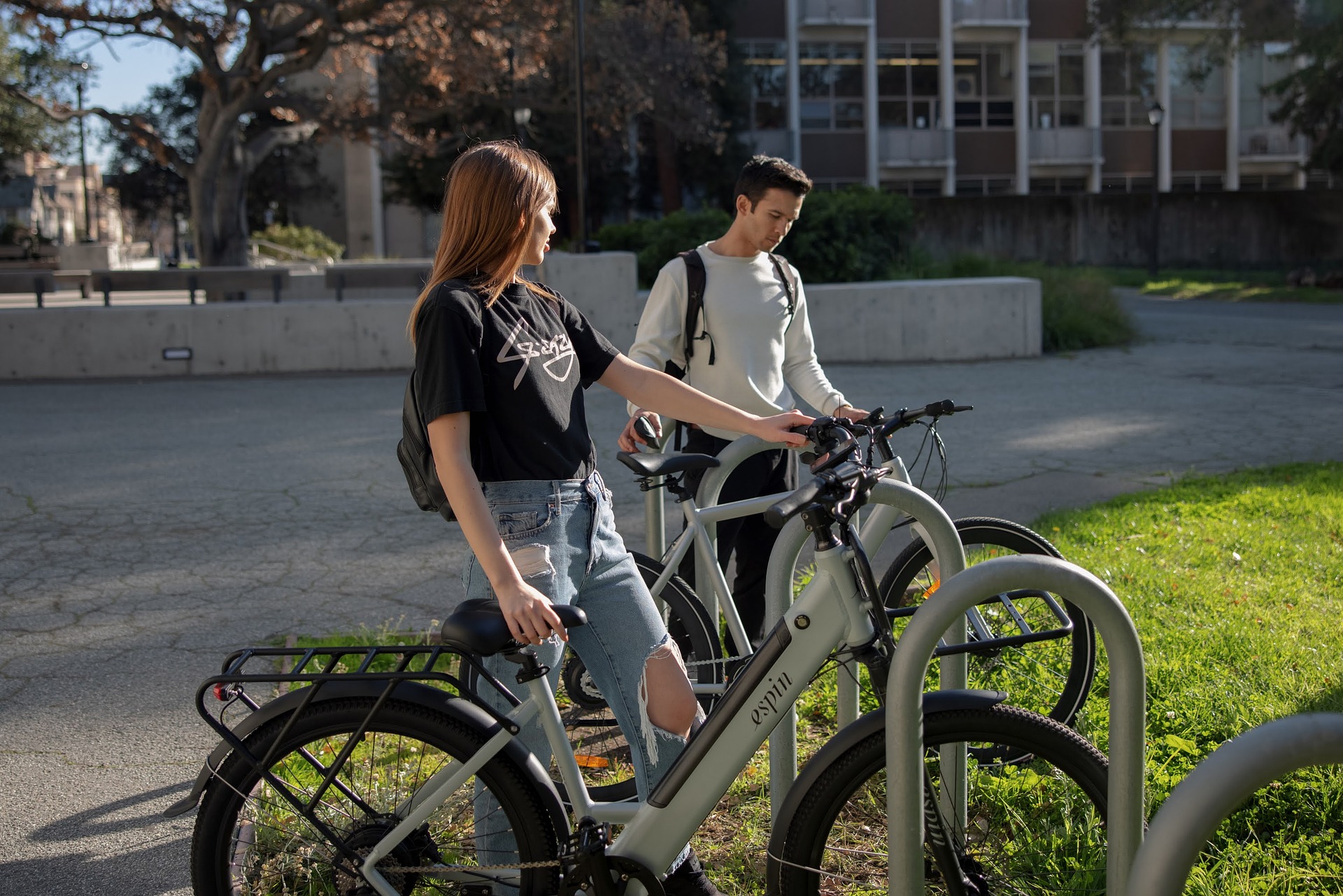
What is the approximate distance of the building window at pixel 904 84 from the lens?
140ft

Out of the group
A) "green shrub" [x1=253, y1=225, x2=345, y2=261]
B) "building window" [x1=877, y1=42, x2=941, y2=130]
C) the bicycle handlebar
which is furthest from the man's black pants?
"building window" [x1=877, y1=42, x2=941, y2=130]

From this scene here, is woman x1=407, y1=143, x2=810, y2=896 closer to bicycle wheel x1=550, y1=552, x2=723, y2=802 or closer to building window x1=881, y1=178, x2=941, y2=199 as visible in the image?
bicycle wheel x1=550, y1=552, x2=723, y2=802

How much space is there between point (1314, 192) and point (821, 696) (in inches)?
1379

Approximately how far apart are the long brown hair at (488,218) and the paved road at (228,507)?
5.92ft

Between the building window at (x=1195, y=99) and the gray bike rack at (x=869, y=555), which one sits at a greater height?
the building window at (x=1195, y=99)

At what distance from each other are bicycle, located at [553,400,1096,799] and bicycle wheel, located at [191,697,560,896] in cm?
82

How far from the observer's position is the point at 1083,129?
43.4 meters

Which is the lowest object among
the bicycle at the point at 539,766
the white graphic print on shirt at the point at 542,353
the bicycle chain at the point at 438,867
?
the bicycle chain at the point at 438,867

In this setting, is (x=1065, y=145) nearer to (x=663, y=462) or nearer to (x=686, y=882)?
(x=663, y=462)

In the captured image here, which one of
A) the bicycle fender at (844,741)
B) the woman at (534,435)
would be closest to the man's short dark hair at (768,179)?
the woman at (534,435)

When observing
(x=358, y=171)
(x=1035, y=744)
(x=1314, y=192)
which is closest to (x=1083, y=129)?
(x=1314, y=192)

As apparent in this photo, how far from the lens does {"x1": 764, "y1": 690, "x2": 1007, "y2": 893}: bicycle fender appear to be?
2.41 m

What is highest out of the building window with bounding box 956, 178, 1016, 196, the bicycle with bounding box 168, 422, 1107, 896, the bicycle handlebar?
the building window with bounding box 956, 178, 1016, 196

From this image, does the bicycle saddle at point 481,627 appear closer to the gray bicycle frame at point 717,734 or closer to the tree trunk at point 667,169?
the gray bicycle frame at point 717,734
